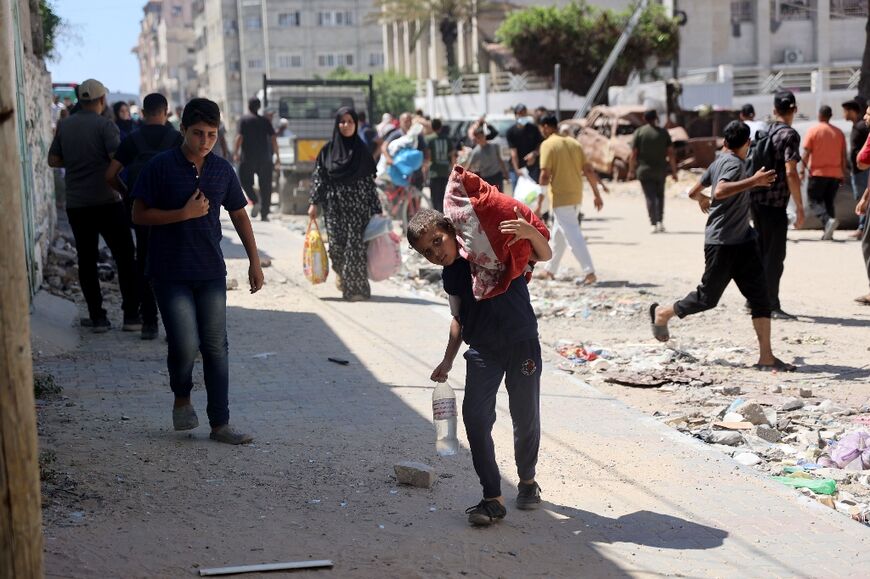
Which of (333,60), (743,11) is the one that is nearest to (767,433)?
(743,11)

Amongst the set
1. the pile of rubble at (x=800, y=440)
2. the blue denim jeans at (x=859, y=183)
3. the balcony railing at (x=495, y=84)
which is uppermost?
the balcony railing at (x=495, y=84)

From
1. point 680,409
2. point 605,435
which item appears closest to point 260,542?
point 605,435

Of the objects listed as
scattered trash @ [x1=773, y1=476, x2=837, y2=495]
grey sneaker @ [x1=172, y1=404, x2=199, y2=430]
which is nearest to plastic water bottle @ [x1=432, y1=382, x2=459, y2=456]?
grey sneaker @ [x1=172, y1=404, x2=199, y2=430]

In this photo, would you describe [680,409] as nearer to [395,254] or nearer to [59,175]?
[395,254]

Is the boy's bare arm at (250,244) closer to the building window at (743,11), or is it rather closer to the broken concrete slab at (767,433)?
the broken concrete slab at (767,433)

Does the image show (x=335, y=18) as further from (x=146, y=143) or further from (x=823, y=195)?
(x=146, y=143)

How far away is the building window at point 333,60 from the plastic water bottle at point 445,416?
90091 mm

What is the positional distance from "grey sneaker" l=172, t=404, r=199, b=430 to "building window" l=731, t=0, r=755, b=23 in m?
56.8

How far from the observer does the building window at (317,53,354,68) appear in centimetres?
9388

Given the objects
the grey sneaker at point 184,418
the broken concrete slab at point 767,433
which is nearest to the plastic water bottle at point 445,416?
the grey sneaker at point 184,418

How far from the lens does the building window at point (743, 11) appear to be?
5950cm

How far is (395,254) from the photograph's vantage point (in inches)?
470

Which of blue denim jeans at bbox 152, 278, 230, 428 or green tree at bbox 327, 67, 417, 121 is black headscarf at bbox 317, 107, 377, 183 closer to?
blue denim jeans at bbox 152, 278, 230, 428

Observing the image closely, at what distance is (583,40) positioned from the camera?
2119 inches
